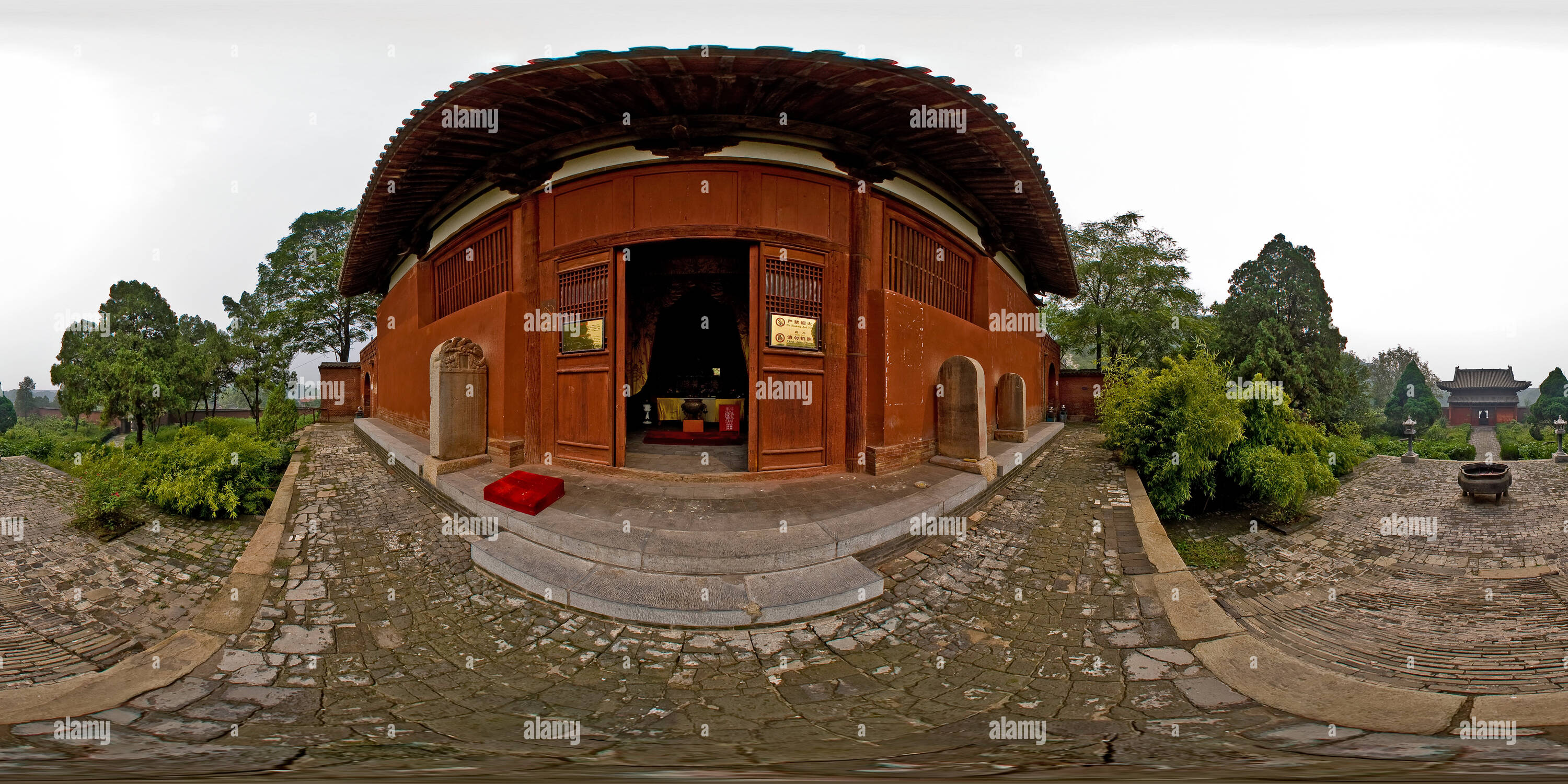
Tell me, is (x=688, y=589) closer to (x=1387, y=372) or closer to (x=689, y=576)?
(x=689, y=576)

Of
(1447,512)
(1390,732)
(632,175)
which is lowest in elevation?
(1447,512)

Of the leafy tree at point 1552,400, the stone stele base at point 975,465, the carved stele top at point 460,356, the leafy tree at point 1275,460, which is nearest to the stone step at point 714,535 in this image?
the stone stele base at point 975,465

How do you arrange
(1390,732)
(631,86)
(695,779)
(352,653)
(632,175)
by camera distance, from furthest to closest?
(632,175), (631,86), (352,653), (1390,732), (695,779)

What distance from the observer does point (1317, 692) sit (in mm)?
3270

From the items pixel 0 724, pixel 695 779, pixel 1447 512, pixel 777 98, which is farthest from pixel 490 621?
pixel 1447 512

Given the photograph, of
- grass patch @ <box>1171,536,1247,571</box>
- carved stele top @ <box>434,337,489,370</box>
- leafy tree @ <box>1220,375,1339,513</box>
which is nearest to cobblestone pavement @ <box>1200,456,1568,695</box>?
grass patch @ <box>1171,536,1247,571</box>

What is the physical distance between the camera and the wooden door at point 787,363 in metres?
6.57

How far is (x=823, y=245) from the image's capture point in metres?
6.93

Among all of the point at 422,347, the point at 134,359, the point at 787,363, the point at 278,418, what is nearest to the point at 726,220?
the point at 787,363

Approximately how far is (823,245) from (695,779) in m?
5.96

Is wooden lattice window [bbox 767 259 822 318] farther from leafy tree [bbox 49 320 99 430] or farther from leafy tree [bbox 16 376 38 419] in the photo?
leafy tree [bbox 16 376 38 419]

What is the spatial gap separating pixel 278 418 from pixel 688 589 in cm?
1171

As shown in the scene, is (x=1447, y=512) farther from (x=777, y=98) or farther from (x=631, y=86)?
(x=631, y=86)

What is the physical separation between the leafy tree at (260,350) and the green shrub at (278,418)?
12884 millimetres
